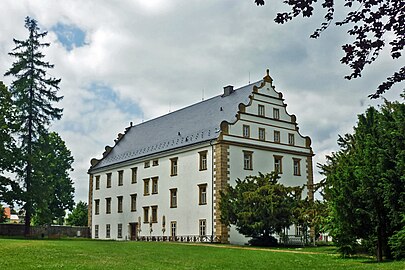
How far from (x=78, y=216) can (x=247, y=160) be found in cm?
3018

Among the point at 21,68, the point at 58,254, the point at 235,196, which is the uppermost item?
the point at 21,68

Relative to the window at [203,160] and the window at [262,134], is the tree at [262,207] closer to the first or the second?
the window at [203,160]

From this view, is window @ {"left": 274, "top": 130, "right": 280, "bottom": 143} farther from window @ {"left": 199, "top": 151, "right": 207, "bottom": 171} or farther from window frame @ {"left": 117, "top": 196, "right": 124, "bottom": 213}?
window frame @ {"left": 117, "top": 196, "right": 124, "bottom": 213}

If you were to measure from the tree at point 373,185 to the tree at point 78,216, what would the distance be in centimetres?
4472

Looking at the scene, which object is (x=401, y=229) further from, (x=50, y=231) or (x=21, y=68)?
(x=50, y=231)

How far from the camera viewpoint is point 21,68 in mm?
41000

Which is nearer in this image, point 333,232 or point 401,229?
point 401,229

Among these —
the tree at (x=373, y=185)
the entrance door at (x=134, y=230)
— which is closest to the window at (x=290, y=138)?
the entrance door at (x=134, y=230)

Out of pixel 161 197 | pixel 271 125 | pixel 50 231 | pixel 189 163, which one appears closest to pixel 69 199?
pixel 50 231

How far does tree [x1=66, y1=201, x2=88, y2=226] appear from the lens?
6044cm

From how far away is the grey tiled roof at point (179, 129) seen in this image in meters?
A: 38.7

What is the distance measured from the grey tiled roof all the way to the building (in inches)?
4.3

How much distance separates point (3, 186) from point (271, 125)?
783 inches

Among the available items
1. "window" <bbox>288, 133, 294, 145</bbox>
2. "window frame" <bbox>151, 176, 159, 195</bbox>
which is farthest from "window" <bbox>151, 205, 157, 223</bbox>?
"window" <bbox>288, 133, 294, 145</bbox>
